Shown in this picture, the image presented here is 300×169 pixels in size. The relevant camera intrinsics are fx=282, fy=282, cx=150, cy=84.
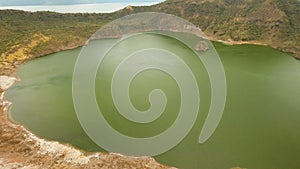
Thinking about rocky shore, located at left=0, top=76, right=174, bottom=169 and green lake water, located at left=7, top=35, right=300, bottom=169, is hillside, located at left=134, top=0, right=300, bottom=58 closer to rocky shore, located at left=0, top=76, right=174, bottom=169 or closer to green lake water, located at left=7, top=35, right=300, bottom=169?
green lake water, located at left=7, top=35, right=300, bottom=169

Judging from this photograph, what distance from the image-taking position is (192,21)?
102875 mm

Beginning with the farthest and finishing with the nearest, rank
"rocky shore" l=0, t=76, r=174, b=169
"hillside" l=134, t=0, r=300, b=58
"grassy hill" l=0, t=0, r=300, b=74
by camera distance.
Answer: "hillside" l=134, t=0, r=300, b=58
"grassy hill" l=0, t=0, r=300, b=74
"rocky shore" l=0, t=76, r=174, b=169

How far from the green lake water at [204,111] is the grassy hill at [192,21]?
10.3 m

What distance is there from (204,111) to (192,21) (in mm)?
72909

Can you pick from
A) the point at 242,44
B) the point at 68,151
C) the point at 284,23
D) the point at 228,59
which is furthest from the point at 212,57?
the point at 68,151

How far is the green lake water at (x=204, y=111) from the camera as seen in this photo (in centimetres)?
2740

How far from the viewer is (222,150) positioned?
27.9m

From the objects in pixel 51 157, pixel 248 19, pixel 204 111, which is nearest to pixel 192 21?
pixel 248 19

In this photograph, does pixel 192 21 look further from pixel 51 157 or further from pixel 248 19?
pixel 51 157

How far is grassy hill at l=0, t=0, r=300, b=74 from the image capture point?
67938 mm

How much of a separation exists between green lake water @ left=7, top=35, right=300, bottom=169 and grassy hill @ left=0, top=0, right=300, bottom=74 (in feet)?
33.9

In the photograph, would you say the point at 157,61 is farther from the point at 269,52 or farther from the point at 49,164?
the point at 49,164

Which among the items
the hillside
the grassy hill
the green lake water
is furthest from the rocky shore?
the hillside

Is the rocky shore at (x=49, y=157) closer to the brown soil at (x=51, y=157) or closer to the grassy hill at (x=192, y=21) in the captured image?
the brown soil at (x=51, y=157)
